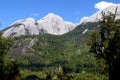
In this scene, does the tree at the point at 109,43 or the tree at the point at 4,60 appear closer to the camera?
the tree at the point at 109,43

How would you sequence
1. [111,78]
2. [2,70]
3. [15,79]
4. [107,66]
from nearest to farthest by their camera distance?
[111,78]
[107,66]
[15,79]
[2,70]

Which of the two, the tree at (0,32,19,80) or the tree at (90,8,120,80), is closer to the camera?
the tree at (90,8,120,80)

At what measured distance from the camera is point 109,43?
69375 millimetres

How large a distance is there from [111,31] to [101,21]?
346 cm

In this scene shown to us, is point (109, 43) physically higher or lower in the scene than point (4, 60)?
higher

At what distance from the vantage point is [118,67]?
68.6 m

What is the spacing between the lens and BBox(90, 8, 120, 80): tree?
68750 mm

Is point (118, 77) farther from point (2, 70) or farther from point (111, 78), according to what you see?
point (2, 70)

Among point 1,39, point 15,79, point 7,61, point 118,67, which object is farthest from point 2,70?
point 118,67

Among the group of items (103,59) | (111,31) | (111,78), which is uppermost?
(111,31)

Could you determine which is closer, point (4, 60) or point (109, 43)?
point (109, 43)

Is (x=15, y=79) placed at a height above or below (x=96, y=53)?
below

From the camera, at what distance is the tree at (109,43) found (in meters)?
68.8

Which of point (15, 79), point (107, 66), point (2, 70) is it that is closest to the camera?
point (107, 66)
